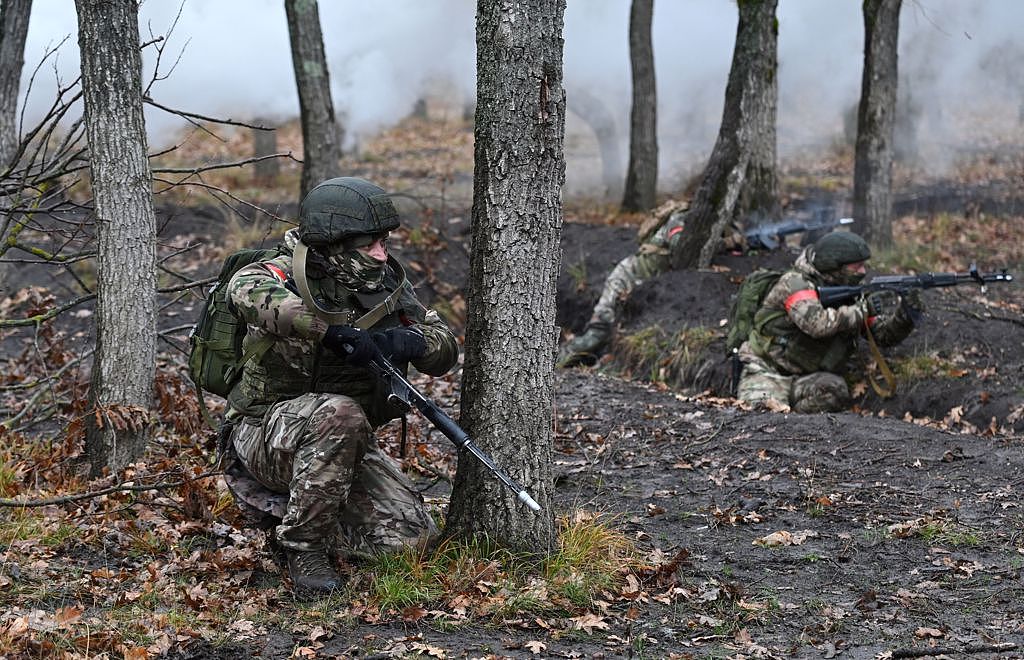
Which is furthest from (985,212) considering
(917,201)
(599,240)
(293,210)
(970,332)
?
(293,210)

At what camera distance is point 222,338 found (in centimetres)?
500

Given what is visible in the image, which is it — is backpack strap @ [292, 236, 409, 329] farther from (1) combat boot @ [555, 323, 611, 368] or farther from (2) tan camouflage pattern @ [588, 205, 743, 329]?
(2) tan camouflage pattern @ [588, 205, 743, 329]

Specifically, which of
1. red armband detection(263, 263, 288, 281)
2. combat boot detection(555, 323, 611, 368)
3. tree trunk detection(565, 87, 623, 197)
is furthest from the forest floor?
tree trunk detection(565, 87, 623, 197)

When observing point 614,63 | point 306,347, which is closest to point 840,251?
point 306,347

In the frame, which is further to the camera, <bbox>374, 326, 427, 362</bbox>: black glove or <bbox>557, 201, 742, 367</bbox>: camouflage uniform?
<bbox>557, 201, 742, 367</bbox>: camouflage uniform

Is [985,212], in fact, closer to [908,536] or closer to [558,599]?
[908,536]

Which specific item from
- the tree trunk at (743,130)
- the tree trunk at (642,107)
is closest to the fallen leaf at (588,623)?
the tree trunk at (743,130)

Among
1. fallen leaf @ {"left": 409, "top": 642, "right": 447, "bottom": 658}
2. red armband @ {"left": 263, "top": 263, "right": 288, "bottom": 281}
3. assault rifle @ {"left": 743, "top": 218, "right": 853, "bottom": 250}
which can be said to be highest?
assault rifle @ {"left": 743, "top": 218, "right": 853, "bottom": 250}

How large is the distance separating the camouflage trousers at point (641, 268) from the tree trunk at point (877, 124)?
2.79 metres

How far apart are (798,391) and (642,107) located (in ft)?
24.8

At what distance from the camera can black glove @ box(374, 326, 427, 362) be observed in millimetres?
4605

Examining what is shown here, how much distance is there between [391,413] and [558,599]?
122 centimetres

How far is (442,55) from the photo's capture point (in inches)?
1003

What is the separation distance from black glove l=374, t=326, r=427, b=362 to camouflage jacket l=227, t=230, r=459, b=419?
0.33 feet
